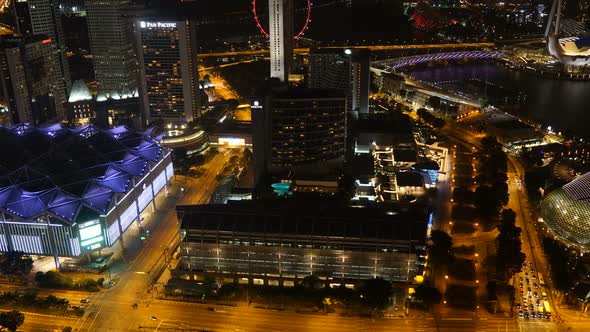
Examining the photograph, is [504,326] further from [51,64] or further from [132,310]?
[51,64]

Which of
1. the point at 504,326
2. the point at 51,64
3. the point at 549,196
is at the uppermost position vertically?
the point at 51,64

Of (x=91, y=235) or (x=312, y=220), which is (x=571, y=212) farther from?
(x=91, y=235)

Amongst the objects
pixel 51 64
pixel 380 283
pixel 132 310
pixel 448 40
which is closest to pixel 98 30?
pixel 51 64

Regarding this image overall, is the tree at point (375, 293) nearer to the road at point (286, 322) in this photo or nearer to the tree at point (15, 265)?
the road at point (286, 322)

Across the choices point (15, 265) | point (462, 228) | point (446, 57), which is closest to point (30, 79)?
point (15, 265)

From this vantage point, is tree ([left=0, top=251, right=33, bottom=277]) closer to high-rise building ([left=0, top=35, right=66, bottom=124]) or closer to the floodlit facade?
the floodlit facade

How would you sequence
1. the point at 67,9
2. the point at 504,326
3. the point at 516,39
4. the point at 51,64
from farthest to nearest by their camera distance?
1. the point at 67,9
2. the point at 516,39
3. the point at 51,64
4. the point at 504,326
